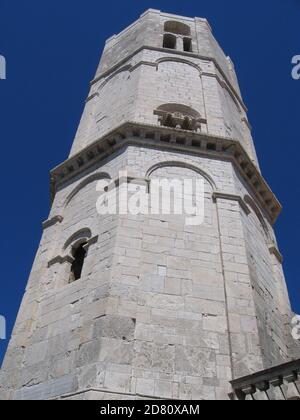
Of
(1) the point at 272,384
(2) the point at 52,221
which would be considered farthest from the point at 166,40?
(1) the point at 272,384

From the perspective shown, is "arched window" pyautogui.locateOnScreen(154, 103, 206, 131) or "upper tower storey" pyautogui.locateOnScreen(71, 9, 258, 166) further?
"upper tower storey" pyautogui.locateOnScreen(71, 9, 258, 166)

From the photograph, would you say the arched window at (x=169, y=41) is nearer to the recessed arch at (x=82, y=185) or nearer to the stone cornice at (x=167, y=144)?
the stone cornice at (x=167, y=144)

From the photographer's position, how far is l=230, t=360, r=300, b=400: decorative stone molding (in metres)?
6.32

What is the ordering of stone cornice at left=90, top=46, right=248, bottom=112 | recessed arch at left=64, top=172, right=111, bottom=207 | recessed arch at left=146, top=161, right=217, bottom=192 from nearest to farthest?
recessed arch at left=146, top=161, right=217, bottom=192 < recessed arch at left=64, top=172, right=111, bottom=207 < stone cornice at left=90, top=46, right=248, bottom=112

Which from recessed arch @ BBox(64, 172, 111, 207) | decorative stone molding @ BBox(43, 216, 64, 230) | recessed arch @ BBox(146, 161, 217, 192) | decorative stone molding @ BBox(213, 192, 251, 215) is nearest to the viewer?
decorative stone molding @ BBox(213, 192, 251, 215)

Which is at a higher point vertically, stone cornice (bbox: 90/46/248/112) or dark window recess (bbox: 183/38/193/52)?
dark window recess (bbox: 183/38/193/52)

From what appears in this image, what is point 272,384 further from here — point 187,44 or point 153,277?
point 187,44

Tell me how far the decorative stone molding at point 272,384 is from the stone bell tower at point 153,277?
330 millimetres

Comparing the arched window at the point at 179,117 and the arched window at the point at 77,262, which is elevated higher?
the arched window at the point at 179,117

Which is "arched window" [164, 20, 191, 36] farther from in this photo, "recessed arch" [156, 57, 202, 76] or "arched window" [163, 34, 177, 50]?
"recessed arch" [156, 57, 202, 76]

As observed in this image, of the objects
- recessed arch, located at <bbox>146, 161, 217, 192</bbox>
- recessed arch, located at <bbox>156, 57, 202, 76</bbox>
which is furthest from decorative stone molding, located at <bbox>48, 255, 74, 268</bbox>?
recessed arch, located at <bbox>156, 57, 202, 76</bbox>

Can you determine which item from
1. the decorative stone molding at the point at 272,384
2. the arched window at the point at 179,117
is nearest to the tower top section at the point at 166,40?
the arched window at the point at 179,117

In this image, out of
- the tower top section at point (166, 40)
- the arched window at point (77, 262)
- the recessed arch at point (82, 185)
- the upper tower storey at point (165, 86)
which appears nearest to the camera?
A: the arched window at point (77, 262)

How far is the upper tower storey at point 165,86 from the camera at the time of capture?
533 inches
